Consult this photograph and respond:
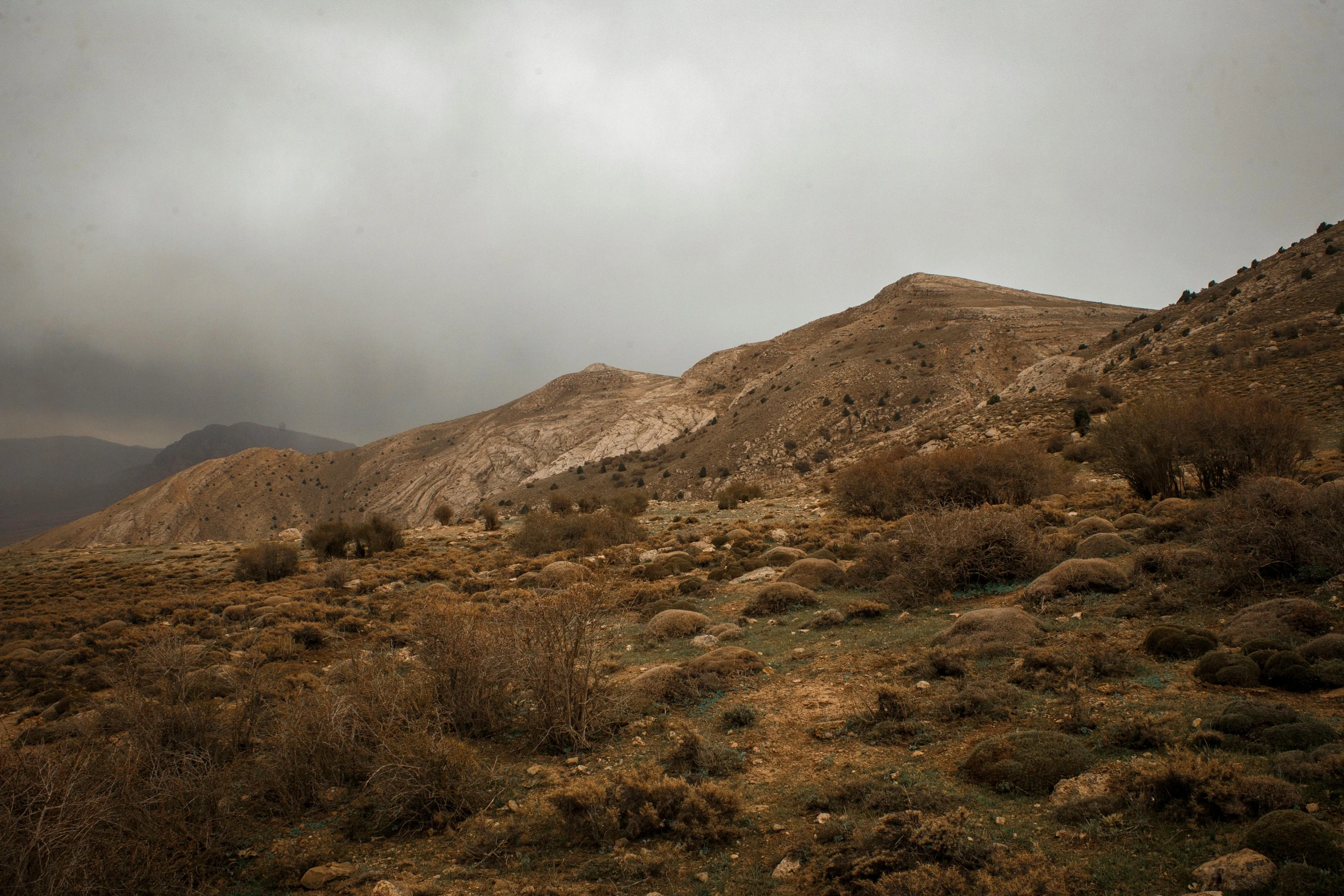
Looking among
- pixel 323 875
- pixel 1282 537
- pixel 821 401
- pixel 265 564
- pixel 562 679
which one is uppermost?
pixel 821 401

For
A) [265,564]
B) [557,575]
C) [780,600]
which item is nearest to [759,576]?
[780,600]

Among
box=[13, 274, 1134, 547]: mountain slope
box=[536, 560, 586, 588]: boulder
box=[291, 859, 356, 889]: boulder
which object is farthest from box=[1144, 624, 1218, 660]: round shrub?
box=[13, 274, 1134, 547]: mountain slope

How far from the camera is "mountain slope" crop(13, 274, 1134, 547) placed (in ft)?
151

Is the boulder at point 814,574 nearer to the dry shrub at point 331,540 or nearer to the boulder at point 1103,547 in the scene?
the boulder at point 1103,547

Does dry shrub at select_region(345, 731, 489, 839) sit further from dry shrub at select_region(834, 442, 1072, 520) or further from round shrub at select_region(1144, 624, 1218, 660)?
dry shrub at select_region(834, 442, 1072, 520)

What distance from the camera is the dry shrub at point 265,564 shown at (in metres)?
22.3

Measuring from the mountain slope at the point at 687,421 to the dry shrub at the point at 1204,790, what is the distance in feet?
117

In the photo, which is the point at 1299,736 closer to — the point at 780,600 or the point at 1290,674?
the point at 1290,674

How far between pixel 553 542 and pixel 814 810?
19.4 m

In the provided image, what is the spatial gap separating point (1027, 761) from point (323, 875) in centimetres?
552

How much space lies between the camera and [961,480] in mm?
17844

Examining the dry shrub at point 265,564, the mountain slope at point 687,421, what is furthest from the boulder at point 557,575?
the mountain slope at point 687,421

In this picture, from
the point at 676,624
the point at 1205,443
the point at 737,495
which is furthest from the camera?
the point at 737,495

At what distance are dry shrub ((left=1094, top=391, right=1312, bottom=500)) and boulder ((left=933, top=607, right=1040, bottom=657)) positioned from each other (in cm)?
838
